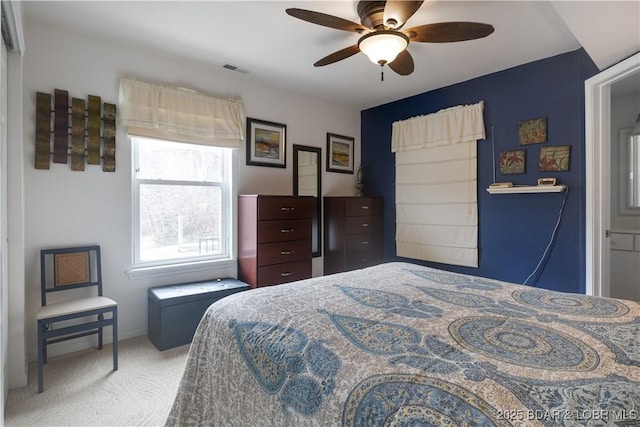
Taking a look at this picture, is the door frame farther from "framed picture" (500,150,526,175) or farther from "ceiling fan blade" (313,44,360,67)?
"ceiling fan blade" (313,44,360,67)

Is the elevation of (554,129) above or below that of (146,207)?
above

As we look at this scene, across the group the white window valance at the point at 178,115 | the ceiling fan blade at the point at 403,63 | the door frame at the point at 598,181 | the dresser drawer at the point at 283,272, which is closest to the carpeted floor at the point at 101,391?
the dresser drawer at the point at 283,272

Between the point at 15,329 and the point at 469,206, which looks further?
the point at 469,206

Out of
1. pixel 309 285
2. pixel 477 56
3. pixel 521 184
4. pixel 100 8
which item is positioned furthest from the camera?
pixel 521 184

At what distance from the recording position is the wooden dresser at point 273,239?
3.24 metres

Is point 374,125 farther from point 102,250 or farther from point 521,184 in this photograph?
point 102,250

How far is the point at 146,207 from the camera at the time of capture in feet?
9.84

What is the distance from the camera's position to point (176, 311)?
106 inches

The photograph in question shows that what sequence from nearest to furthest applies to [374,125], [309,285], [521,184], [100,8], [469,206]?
1. [309,285]
2. [100,8]
3. [521,184]
4. [469,206]
5. [374,125]

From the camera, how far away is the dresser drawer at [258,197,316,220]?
10.7 feet

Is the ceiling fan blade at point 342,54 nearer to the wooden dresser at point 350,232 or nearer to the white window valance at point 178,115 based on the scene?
the white window valance at point 178,115

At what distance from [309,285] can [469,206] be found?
2.47 m

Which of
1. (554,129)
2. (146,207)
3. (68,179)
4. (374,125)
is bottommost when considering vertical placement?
(146,207)

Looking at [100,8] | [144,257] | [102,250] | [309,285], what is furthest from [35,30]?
[309,285]
